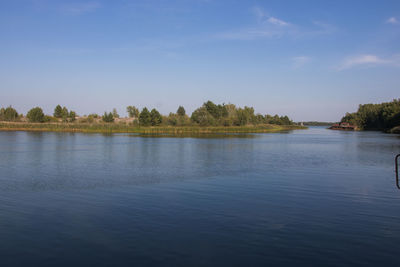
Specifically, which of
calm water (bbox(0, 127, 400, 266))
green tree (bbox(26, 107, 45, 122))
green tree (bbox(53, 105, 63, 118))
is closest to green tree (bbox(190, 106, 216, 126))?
green tree (bbox(26, 107, 45, 122))

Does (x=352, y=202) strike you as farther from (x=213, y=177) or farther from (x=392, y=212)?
(x=213, y=177)

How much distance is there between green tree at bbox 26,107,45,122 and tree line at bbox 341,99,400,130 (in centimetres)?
12695

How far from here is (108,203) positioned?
13719 mm

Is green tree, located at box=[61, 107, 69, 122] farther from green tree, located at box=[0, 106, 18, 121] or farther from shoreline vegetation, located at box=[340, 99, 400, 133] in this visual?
shoreline vegetation, located at box=[340, 99, 400, 133]

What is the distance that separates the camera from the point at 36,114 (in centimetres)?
11556

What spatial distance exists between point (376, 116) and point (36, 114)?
143m

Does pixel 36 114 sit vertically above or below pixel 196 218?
above

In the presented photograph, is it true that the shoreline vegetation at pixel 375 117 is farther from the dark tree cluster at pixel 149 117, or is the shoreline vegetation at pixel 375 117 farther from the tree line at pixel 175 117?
the dark tree cluster at pixel 149 117

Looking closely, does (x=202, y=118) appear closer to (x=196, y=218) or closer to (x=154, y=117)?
(x=154, y=117)

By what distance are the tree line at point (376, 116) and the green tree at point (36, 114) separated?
127 m

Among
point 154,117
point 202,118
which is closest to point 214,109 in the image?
point 202,118

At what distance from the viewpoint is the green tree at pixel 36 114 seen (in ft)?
379

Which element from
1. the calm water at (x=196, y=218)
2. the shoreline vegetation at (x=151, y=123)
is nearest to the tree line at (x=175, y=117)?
the shoreline vegetation at (x=151, y=123)

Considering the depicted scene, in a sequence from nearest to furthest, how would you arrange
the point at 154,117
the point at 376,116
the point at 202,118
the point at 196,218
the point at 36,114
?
the point at 196,218, the point at 154,117, the point at 202,118, the point at 36,114, the point at 376,116
